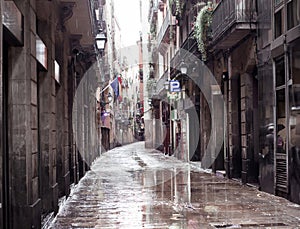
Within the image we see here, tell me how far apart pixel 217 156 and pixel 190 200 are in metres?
8.35

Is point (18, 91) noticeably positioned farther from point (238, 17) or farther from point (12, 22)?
point (238, 17)

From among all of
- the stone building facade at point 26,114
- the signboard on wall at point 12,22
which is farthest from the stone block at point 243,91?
the signboard on wall at point 12,22

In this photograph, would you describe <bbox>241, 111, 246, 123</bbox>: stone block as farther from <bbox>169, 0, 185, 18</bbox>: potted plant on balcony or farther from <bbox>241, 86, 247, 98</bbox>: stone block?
<bbox>169, 0, 185, 18</bbox>: potted plant on balcony

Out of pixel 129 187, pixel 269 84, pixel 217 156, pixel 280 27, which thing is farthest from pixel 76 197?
pixel 217 156

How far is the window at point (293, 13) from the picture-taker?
1153 cm

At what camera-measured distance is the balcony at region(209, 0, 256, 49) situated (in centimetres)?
1488

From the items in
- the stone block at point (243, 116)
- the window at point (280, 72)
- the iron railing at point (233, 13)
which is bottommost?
the stone block at point (243, 116)

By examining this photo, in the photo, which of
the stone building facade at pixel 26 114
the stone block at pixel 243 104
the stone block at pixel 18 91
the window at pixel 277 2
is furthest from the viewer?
the stone block at pixel 243 104

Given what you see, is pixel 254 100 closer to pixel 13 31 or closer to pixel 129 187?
pixel 129 187

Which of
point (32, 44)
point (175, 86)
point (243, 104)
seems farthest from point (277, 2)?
point (175, 86)

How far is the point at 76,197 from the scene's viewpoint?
13.4 metres

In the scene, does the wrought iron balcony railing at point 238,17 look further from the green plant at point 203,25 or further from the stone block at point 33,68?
the stone block at point 33,68

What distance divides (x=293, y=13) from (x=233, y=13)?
3.52m

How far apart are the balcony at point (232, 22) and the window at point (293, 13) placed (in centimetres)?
272
